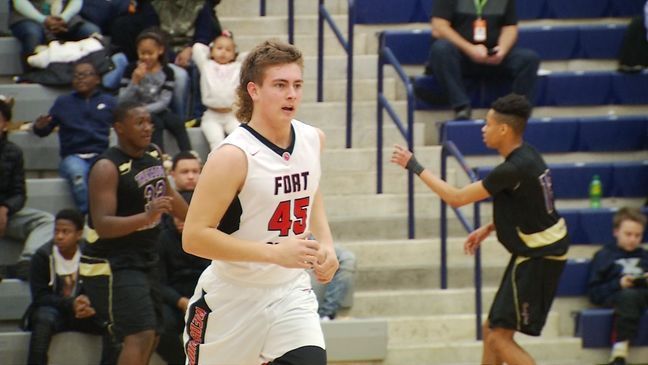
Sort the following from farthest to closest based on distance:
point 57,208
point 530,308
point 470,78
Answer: point 470,78, point 57,208, point 530,308

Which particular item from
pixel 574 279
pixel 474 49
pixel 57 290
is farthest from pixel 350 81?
pixel 57 290

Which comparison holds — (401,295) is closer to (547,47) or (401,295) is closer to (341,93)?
(341,93)

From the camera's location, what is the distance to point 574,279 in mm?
9766

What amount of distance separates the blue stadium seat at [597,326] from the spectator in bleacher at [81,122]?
12.3ft

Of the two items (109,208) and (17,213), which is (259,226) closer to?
(109,208)

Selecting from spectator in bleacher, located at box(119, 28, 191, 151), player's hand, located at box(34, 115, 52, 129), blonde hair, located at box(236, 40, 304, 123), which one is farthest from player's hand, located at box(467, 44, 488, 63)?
blonde hair, located at box(236, 40, 304, 123)

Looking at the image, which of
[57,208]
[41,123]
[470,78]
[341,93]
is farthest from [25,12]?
[470,78]

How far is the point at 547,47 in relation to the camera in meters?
11.5

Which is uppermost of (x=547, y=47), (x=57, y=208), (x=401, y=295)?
(x=547, y=47)

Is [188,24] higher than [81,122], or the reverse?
[188,24]

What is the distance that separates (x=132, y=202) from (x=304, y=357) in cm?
245

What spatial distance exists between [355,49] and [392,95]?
0.61 m

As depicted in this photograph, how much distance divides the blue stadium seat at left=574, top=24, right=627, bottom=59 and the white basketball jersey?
658cm

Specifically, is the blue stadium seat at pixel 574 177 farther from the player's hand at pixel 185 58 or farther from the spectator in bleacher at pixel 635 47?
the player's hand at pixel 185 58
